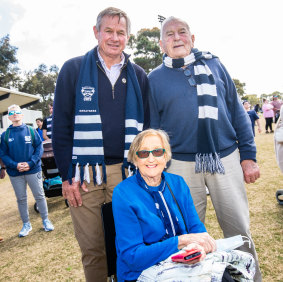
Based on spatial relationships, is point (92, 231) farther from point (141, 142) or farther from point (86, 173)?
point (141, 142)

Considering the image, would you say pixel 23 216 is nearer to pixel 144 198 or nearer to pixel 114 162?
pixel 114 162

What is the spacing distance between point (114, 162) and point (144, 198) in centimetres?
54

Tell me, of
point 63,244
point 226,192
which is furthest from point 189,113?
point 63,244

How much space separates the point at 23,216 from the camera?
4602 mm

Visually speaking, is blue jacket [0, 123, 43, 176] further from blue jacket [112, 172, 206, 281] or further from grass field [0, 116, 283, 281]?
blue jacket [112, 172, 206, 281]

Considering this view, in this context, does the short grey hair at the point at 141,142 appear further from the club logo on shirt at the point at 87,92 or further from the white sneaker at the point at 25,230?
the white sneaker at the point at 25,230

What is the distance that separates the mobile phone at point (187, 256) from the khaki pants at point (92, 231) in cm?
85

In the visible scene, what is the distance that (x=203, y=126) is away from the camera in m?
2.12

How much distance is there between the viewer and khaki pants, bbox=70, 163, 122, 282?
2.02 m

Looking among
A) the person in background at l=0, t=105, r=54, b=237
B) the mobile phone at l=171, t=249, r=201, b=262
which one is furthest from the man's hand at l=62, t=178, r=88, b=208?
the person in background at l=0, t=105, r=54, b=237

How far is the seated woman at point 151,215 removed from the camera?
1.51m

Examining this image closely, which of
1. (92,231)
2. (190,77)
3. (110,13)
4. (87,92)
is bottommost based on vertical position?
(92,231)

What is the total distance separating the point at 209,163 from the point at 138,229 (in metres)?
0.88

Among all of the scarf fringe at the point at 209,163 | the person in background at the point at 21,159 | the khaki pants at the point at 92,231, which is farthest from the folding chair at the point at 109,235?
the person in background at the point at 21,159
